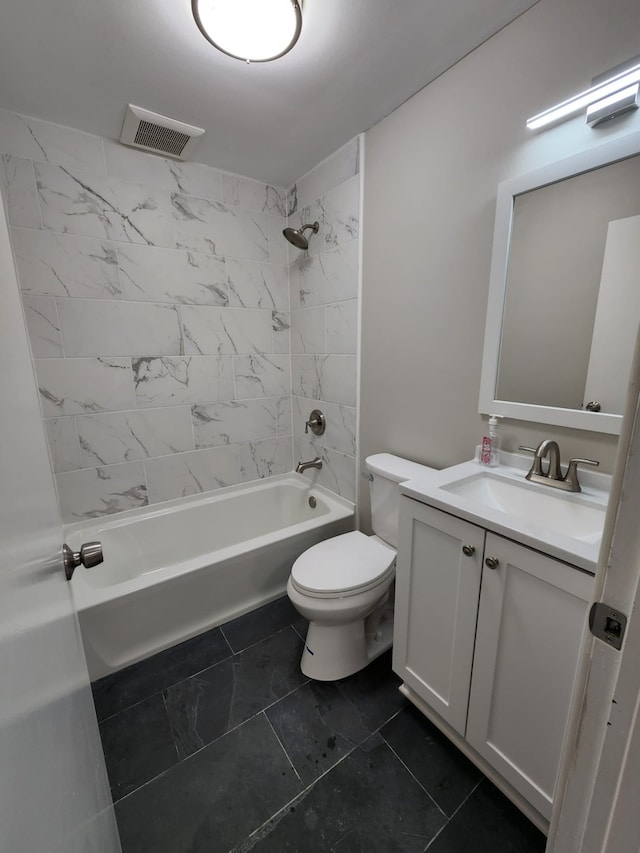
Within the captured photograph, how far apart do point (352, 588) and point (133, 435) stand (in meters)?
1.49

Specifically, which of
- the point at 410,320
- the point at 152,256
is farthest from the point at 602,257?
the point at 152,256

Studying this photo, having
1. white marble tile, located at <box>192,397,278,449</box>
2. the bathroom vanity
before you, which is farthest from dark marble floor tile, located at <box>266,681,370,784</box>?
white marble tile, located at <box>192,397,278,449</box>

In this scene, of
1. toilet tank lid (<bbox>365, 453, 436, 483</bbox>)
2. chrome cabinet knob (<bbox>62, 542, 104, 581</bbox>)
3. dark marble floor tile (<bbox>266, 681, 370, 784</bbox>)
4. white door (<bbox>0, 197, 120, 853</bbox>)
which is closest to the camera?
white door (<bbox>0, 197, 120, 853</bbox>)

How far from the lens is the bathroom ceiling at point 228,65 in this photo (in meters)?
1.09

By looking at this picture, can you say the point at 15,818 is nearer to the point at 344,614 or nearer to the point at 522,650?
the point at 522,650

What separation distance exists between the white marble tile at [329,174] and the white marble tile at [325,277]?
335 mm

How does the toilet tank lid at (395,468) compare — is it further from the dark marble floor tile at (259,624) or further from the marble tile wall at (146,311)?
the dark marble floor tile at (259,624)

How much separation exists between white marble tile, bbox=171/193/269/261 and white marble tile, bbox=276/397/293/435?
94 centimetres

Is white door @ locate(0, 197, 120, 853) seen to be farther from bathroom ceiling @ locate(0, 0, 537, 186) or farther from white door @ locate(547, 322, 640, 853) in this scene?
bathroom ceiling @ locate(0, 0, 537, 186)

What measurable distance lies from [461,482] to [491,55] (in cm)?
147

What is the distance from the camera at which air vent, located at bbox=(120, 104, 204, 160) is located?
155 cm

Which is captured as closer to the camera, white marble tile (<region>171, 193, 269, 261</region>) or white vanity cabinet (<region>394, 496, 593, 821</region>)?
white vanity cabinet (<region>394, 496, 593, 821</region>)

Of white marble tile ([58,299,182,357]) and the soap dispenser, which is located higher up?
white marble tile ([58,299,182,357])

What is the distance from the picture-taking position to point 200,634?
68.7 inches
